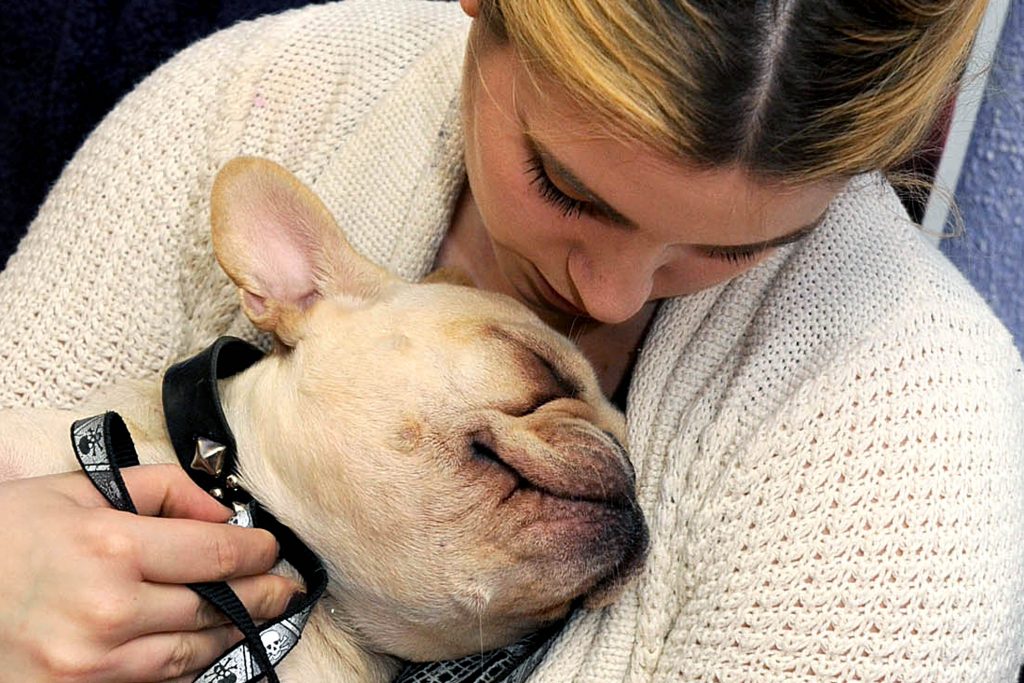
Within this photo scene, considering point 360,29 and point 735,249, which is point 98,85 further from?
point 735,249

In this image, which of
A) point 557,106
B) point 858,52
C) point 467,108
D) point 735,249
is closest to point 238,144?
point 467,108

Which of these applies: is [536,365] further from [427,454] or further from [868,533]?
[868,533]

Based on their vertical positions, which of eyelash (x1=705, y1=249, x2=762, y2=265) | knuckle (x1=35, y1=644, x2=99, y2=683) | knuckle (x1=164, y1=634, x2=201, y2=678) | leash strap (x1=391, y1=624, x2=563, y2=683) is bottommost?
leash strap (x1=391, y1=624, x2=563, y2=683)

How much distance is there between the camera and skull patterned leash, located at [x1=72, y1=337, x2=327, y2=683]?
1183 mm

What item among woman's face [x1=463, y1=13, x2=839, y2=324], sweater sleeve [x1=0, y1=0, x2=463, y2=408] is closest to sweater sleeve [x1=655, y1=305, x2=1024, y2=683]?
woman's face [x1=463, y1=13, x2=839, y2=324]

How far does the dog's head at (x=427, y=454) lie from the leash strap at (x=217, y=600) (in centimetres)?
11

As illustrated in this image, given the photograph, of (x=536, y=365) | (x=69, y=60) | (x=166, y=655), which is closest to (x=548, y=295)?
(x=536, y=365)

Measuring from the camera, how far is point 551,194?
1.23m

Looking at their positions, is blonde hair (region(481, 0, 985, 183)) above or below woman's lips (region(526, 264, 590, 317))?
above

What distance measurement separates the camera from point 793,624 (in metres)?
1.25

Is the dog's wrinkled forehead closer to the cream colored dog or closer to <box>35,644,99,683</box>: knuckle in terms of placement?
the cream colored dog

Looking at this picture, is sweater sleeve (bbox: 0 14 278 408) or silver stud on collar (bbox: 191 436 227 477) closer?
silver stud on collar (bbox: 191 436 227 477)

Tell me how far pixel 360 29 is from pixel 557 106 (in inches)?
26.9

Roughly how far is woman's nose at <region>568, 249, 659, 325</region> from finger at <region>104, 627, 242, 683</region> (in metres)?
0.57
